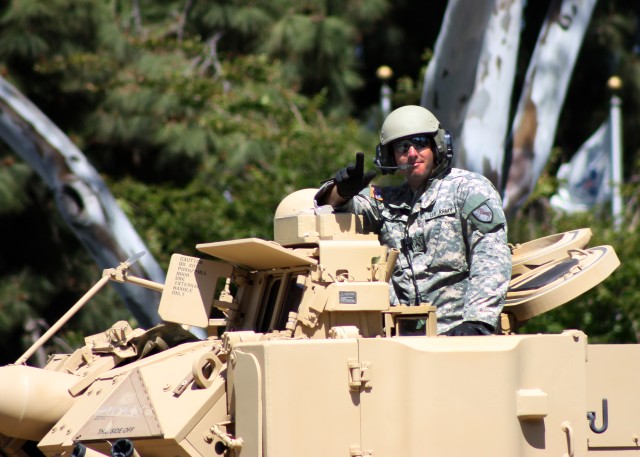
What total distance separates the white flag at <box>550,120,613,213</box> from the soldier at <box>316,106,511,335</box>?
12568 millimetres

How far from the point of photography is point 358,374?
263 inches

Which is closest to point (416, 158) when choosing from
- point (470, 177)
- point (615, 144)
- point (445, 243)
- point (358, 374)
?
point (470, 177)

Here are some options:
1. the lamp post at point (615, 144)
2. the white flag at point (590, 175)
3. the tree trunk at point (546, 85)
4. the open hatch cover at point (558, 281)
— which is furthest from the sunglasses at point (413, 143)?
the white flag at point (590, 175)

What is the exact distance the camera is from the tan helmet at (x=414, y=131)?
824cm

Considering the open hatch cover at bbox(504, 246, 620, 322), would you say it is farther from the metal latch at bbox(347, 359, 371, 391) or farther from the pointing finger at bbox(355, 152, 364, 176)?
the metal latch at bbox(347, 359, 371, 391)

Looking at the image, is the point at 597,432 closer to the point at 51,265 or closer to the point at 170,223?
the point at 170,223

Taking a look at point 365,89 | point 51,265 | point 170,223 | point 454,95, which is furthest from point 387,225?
point 365,89

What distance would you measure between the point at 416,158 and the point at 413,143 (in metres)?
0.10

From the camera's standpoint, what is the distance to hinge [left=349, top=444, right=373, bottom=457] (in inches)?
262

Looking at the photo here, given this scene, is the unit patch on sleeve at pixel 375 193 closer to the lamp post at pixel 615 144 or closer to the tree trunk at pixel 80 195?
the tree trunk at pixel 80 195

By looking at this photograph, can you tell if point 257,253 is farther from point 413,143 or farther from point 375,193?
point 413,143

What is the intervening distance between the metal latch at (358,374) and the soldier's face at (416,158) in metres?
1.92

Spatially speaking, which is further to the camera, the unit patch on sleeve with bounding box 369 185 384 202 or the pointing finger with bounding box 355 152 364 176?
the unit patch on sleeve with bounding box 369 185 384 202

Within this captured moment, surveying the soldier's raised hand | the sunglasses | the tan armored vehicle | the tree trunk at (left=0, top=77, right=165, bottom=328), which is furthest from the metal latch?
the tree trunk at (left=0, top=77, right=165, bottom=328)
